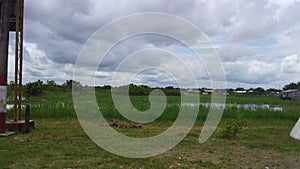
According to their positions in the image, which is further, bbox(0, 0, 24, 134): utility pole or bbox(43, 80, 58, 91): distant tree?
bbox(43, 80, 58, 91): distant tree

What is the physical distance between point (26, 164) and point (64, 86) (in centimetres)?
3587

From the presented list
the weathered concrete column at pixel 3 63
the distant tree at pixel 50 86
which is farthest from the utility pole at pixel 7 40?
the distant tree at pixel 50 86

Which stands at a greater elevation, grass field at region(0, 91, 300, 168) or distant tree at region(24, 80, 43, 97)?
distant tree at region(24, 80, 43, 97)

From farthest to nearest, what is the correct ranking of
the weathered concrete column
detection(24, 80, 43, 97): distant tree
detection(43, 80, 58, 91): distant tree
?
1. detection(43, 80, 58, 91): distant tree
2. detection(24, 80, 43, 97): distant tree
3. the weathered concrete column

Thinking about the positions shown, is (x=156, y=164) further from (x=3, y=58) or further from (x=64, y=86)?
(x=64, y=86)

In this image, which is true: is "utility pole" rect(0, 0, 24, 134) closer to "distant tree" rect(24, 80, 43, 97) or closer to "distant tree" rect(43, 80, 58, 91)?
"distant tree" rect(24, 80, 43, 97)

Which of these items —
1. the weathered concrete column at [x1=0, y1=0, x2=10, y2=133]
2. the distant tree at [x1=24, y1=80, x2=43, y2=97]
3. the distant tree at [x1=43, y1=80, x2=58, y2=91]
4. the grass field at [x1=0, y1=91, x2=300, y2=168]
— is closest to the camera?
the grass field at [x1=0, y1=91, x2=300, y2=168]

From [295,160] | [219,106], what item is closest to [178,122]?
[219,106]

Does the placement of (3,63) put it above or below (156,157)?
above

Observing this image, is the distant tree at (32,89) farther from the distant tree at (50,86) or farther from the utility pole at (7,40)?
the utility pole at (7,40)

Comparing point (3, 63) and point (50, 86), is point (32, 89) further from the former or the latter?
point (3, 63)

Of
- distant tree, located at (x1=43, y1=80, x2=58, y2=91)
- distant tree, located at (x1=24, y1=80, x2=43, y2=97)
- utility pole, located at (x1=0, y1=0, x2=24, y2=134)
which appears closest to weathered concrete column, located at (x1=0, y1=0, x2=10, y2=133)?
utility pole, located at (x1=0, y1=0, x2=24, y2=134)

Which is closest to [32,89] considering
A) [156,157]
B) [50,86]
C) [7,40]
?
[50,86]

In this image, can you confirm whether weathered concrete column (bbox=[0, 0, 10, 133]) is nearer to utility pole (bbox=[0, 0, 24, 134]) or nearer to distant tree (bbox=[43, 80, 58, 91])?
utility pole (bbox=[0, 0, 24, 134])
